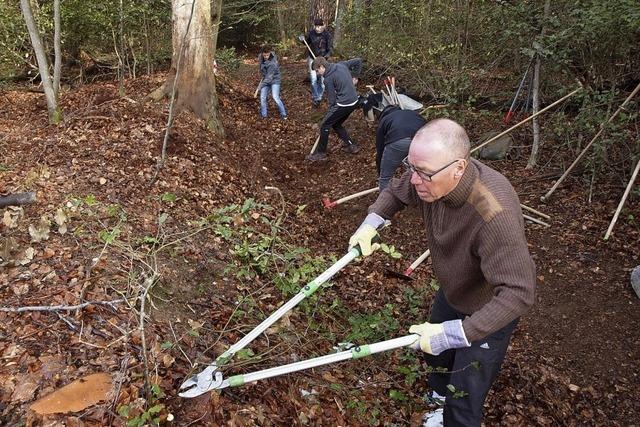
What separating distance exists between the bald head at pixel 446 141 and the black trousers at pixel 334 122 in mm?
5450

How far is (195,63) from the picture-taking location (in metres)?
7.36

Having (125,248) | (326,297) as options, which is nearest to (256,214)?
(326,297)

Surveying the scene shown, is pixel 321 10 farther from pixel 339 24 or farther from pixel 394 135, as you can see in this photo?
pixel 394 135

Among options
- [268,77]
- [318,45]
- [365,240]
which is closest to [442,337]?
[365,240]

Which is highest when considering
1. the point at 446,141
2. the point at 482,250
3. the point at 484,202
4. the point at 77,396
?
the point at 446,141

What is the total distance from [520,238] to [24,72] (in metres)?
13.4

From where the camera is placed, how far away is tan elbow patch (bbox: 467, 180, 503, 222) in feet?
7.47

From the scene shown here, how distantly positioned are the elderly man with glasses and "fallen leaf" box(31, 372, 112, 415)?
1750mm

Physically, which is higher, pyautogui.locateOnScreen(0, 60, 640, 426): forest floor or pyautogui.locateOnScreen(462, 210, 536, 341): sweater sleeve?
pyautogui.locateOnScreen(462, 210, 536, 341): sweater sleeve

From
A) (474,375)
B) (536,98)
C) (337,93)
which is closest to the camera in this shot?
(474,375)

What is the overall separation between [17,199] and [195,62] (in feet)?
13.7

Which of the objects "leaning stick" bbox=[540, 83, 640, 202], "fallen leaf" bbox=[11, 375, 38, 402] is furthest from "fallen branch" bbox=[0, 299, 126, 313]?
"leaning stick" bbox=[540, 83, 640, 202]

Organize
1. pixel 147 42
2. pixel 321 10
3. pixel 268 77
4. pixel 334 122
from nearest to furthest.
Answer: pixel 334 122 → pixel 268 77 → pixel 147 42 → pixel 321 10

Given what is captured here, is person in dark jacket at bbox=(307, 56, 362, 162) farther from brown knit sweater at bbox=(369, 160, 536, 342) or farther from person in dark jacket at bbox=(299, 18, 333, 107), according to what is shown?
brown knit sweater at bbox=(369, 160, 536, 342)
